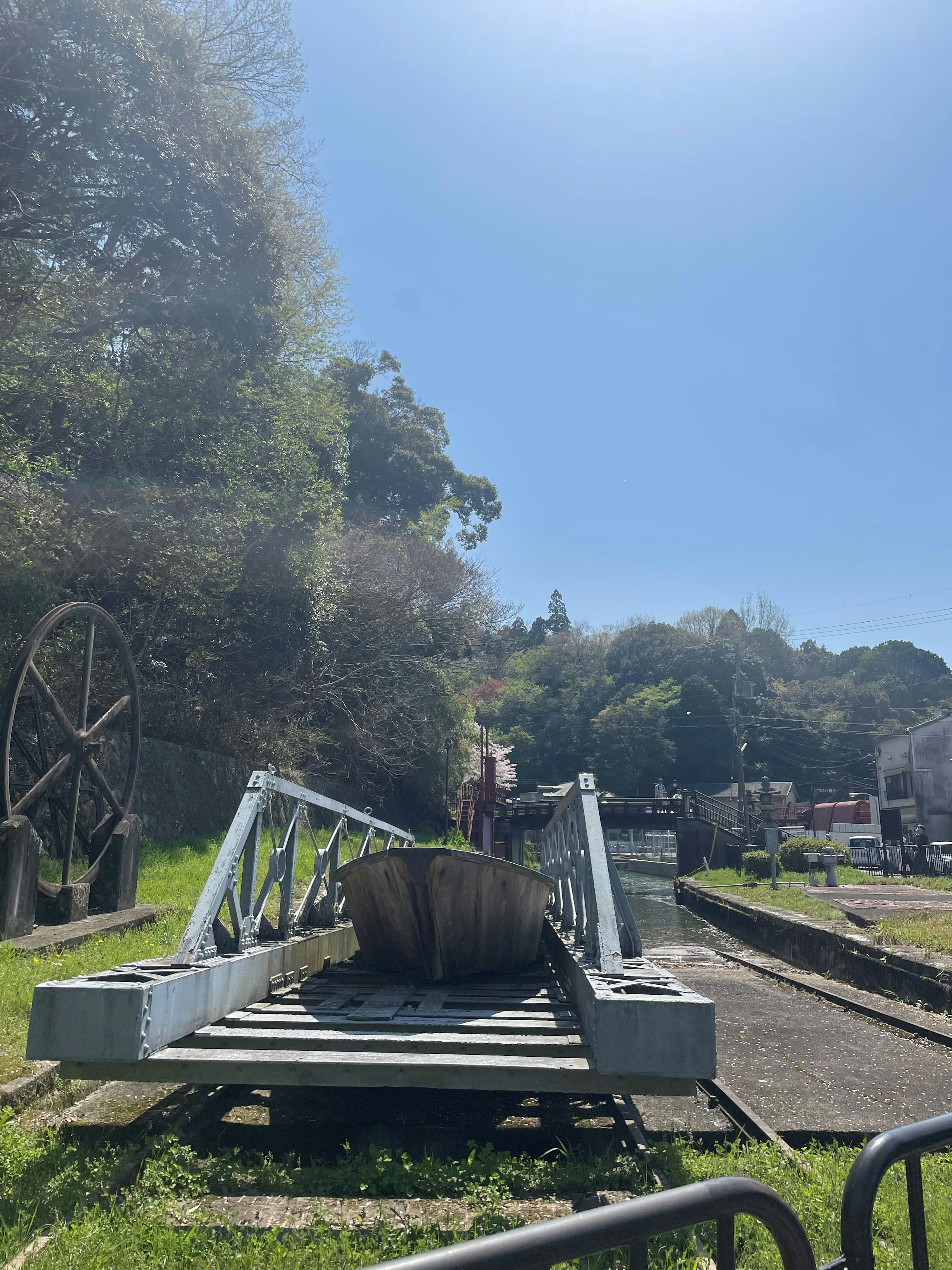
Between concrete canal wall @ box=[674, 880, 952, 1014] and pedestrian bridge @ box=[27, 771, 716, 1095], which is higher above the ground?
pedestrian bridge @ box=[27, 771, 716, 1095]

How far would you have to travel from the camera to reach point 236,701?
1853 centimetres

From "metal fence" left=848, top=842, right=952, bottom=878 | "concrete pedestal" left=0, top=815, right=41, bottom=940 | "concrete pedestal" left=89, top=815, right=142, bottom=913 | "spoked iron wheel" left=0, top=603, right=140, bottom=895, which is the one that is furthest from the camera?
"metal fence" left=848, top=842, right=952, bottom=878

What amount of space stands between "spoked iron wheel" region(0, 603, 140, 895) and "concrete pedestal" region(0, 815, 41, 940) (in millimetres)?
341

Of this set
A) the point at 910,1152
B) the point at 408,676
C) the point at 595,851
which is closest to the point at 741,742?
the point at 408,676

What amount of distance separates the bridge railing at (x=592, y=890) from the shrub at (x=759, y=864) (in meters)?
21.3

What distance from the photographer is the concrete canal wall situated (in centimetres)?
901

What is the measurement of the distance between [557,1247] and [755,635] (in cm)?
7801

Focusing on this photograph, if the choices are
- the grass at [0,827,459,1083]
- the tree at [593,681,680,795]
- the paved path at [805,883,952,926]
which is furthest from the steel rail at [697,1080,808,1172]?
the tree at [593,681,680,795]

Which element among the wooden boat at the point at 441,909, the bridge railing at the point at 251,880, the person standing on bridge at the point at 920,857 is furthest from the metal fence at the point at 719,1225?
the person standing on bridge at the point at 920,857

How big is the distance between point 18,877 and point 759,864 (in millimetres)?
24848

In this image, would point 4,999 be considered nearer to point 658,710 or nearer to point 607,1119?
point 607,1119

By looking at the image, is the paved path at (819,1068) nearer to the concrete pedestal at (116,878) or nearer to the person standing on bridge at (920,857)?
the concrete pedestal at (116,878)

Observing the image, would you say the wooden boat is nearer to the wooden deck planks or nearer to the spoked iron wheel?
the wooden deck planks

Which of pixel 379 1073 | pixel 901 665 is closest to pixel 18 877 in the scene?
pixel 379 1073
